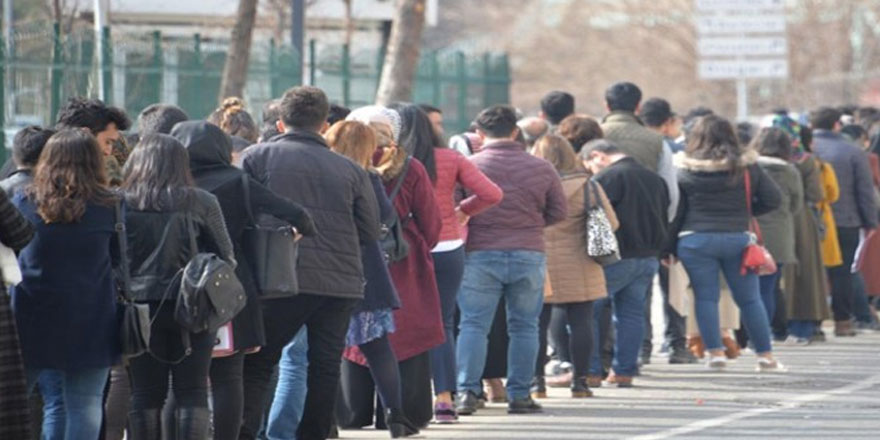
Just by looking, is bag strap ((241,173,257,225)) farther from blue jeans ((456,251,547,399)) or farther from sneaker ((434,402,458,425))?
blue jeans ((456,251,547,399))

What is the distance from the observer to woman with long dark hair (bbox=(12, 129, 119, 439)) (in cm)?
850

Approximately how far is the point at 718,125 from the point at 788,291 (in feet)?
10.8

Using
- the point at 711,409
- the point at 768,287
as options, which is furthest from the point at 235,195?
the point at 768,287

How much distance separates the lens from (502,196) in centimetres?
A: 1202

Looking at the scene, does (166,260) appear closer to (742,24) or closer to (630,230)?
(630,230)

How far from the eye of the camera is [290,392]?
1047 cm

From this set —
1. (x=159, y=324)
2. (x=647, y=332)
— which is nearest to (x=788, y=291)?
(x=647, y=332)

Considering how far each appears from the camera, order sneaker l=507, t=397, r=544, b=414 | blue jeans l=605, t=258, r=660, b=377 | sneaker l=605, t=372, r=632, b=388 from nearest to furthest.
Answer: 1. sneaker l=507, t=397, r=544, b=414
2. blue jeans l=605, t=258, r=660, b=377
3. sneaker l=605, t=372, r=632, b=388

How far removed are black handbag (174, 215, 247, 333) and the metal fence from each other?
7539 millimetres

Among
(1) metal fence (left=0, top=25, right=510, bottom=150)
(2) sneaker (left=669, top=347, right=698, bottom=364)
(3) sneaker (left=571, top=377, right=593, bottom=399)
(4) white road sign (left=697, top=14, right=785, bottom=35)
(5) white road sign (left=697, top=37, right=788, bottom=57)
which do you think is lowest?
(2) sneaker (left=669, top=347, right=698, bottom=364)

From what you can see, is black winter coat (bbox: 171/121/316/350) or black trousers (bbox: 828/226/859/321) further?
black trousers (bbox: 828/226/859/321)

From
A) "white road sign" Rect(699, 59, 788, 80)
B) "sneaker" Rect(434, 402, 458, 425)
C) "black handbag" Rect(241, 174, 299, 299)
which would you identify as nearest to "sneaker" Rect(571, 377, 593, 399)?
"sneaker" Rect(434, 402, 458, 425)

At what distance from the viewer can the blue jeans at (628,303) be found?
13.8m

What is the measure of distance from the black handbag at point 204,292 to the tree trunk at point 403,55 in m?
15.2
